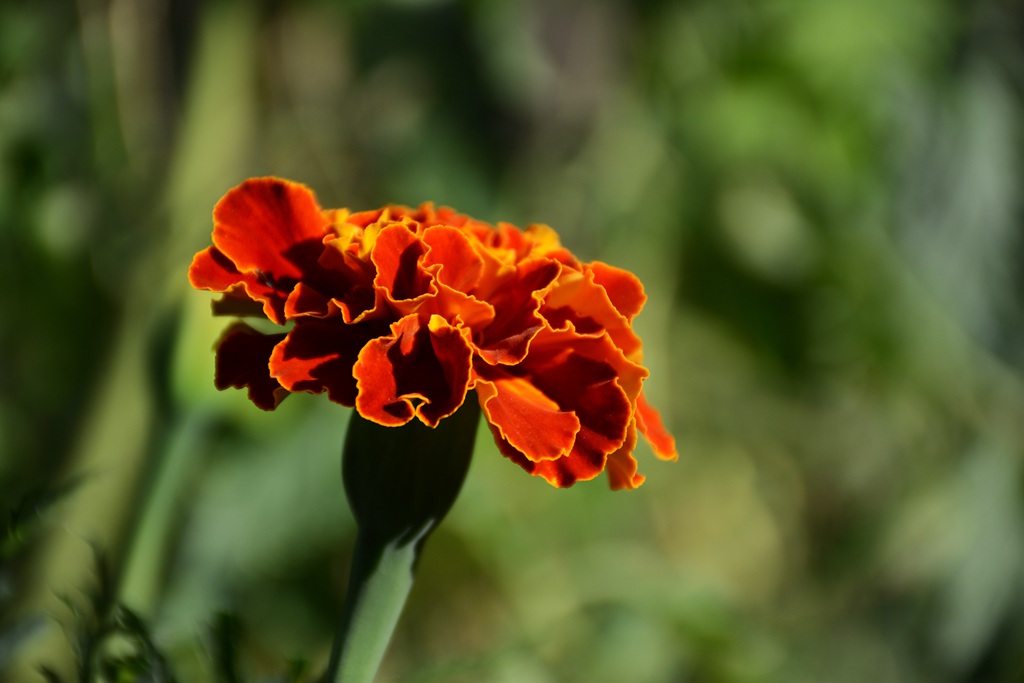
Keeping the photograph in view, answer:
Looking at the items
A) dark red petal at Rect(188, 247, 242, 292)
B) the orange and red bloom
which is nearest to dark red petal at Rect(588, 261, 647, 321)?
the orange and red bloom

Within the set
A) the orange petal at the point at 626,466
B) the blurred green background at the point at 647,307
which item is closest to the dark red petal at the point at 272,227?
the orange petal at the point at 626,466

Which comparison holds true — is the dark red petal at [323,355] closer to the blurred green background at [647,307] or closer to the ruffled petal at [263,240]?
the ruffled petal at [263,240]

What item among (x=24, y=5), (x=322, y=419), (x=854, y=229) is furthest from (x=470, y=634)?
(x=24, y=5)

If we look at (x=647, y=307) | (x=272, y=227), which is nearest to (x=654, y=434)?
(x=272, y=227)

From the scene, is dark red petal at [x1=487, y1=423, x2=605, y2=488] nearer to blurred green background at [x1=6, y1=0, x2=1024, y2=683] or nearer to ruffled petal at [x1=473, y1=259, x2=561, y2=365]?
ruffled petal at [x1=473, y1=259, x2=561, y2=365]

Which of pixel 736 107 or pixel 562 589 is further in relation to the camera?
pixel 736 107

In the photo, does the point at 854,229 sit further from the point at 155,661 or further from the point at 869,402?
the point at 155,661

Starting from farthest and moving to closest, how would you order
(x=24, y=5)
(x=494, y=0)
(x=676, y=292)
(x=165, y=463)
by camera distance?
(x=676, y=292) < (x=494, y=0) < (x=24, y=5) < (x=165, y=463)
